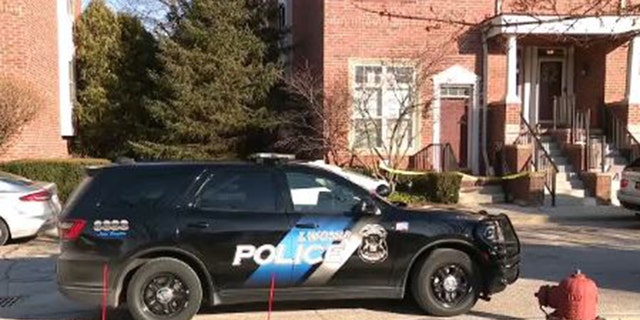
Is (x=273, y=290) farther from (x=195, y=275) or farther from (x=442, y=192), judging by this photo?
(x=442, y=192)

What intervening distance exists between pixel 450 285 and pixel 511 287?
1.71 metres

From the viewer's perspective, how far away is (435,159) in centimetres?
2041

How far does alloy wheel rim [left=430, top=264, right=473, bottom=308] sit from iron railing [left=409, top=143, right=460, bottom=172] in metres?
12.5

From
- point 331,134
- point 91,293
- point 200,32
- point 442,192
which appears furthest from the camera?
point 200,32

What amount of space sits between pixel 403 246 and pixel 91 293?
2972mm

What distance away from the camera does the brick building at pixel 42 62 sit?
17.8 m

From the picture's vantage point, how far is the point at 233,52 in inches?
829

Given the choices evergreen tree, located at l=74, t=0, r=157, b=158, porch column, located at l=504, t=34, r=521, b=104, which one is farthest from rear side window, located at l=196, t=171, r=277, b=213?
evergreen tree, located at l=74, t=0, r=157, b=158

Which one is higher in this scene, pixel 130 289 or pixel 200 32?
pixel 200 32

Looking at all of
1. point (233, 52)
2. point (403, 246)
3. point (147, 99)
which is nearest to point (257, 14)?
point (233, 52)

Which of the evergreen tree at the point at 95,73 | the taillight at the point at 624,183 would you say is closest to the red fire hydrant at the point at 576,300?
the taillight at the point at 624,183

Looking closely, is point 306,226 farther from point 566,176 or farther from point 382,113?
point 566,176

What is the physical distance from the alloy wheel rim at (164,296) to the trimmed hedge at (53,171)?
408 inches

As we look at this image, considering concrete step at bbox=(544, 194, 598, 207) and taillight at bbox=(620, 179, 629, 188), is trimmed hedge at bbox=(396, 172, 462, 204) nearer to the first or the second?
concrete step at bbox=(544, 194, 598, 207)
